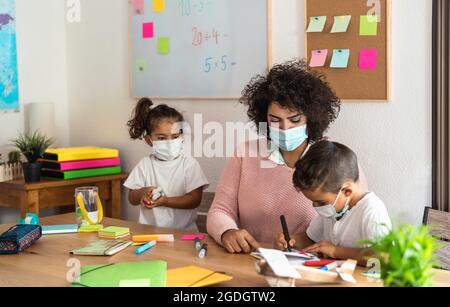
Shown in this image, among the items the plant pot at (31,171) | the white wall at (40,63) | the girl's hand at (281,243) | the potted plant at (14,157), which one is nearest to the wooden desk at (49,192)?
the plant pot at (31,171)

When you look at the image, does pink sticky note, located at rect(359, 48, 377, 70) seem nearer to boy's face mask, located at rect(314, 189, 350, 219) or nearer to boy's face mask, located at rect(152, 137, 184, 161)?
boy's face mask, located at rect(152, 137, 184, 161)

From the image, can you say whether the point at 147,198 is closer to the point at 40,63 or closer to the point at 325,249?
the point at 325,249

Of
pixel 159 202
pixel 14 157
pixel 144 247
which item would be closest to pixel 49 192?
pixel 14 157

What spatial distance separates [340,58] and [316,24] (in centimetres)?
19

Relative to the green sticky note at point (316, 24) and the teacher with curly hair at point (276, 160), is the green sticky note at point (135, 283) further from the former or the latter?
the green sticky note at point (316, 24)

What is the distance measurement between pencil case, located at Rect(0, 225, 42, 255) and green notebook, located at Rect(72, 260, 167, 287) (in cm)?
34

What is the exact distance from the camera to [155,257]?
1.92 metres

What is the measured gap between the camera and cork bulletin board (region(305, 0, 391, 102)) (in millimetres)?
2664

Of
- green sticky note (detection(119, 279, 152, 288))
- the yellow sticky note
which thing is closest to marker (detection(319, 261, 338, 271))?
green sticky note (detection(119, 279, 152, 288))

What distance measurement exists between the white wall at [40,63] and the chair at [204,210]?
1.21 meters

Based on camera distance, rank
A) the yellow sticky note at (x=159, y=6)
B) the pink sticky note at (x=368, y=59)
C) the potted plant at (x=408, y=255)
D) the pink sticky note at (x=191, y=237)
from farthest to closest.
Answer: the yellow sticky note at (x=159, y=6) → the pink sticky note at (x=368, y=59) → the pink sticky note at (x=191, y=237) → the potted plant at (x=408, y=255)

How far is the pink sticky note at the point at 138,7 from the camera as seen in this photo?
3558 mm
